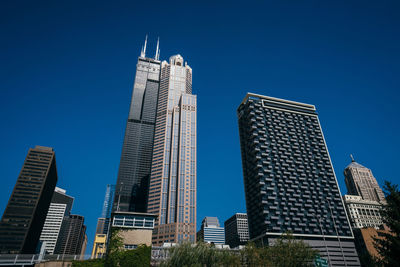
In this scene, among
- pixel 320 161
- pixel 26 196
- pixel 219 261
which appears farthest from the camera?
pixel 26 196

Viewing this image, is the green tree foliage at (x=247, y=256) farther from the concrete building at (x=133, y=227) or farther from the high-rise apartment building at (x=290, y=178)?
the high-rise apartment building at (x=290, y=178)

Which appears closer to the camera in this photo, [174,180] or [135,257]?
[135,257]

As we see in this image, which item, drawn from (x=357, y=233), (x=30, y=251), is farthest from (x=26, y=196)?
(x=357, y=233)

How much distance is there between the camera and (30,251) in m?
180

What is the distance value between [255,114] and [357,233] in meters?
78.7

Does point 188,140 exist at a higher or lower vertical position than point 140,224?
higher

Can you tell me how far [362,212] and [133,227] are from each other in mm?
161013

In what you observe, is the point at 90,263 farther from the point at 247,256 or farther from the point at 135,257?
the point at 247,256

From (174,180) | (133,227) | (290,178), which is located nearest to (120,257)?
(133,227)

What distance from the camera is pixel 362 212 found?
513 ft

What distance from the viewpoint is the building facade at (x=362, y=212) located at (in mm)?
150975

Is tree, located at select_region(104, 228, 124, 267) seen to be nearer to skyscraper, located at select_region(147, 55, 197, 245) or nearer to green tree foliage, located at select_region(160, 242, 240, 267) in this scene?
green tree foliage, located at select_region(160, 242, 240, 267)

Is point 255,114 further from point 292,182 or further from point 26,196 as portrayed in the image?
point 26,196

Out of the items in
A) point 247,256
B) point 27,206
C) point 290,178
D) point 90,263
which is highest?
point 27,206
